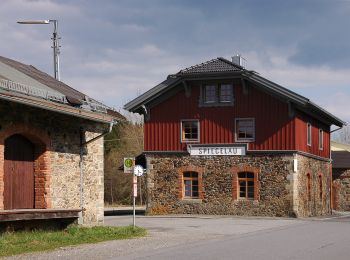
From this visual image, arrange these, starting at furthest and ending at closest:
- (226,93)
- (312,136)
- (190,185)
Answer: (312,136)
(190,185)
(226,93)

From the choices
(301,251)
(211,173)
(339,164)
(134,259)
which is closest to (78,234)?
(134,259)

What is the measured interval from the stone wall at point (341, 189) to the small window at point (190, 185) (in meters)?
14.5

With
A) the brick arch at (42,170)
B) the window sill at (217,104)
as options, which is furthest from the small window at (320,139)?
the brick arch at (42,170)

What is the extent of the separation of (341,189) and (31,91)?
101 ft

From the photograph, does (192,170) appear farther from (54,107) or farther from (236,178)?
(54,107)

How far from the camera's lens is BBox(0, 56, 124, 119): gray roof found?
624 inches

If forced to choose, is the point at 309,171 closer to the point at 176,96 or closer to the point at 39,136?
the point at 176,96

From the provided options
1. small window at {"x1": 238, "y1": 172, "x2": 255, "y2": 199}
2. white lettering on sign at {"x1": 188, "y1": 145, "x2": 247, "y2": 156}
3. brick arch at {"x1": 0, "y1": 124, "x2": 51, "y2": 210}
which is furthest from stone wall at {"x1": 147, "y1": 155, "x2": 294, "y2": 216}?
brick arch at {"x1": 0, "y1": 124, "x2": 51, "y2": 210}

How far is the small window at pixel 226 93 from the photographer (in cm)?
3158

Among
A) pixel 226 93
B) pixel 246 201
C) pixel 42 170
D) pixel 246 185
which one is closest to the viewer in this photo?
pixel 42 170

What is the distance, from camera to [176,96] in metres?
32.7

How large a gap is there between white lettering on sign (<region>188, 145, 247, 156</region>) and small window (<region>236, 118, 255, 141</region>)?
1.77 ft

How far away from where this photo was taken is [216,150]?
31.5 metres

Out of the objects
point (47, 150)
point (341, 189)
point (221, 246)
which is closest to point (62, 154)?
point (47, 150)
